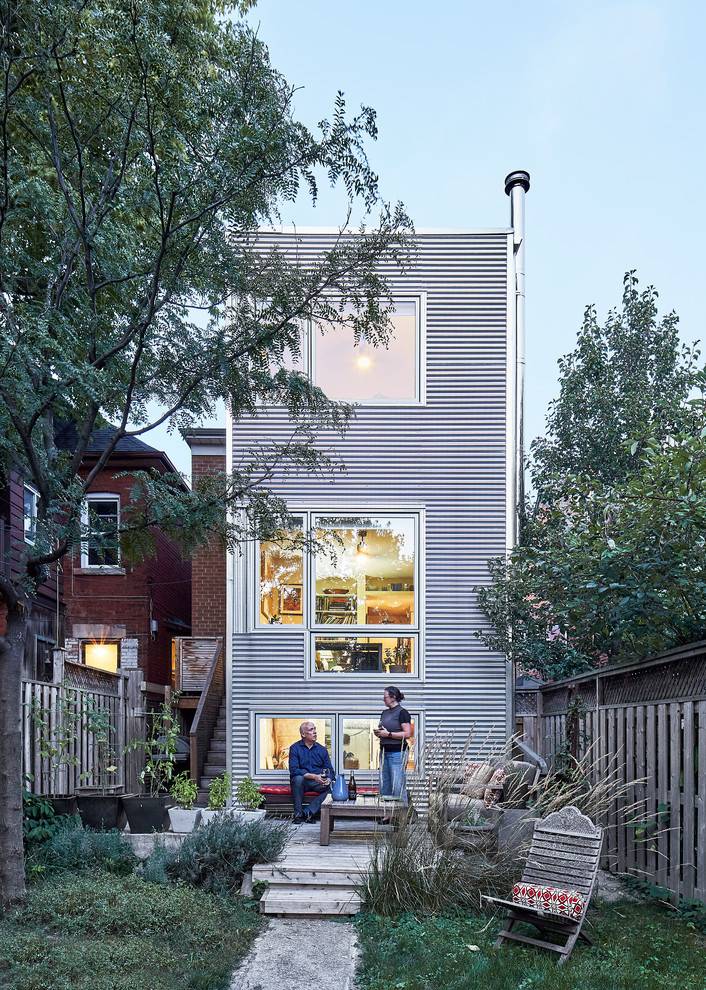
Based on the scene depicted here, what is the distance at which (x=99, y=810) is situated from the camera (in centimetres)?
798

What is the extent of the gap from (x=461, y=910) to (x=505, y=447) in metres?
6.78

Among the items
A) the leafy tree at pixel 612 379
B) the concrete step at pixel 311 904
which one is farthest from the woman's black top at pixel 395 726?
the leafy tree at pixel 612 379

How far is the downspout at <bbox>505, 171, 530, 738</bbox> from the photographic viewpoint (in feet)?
38.5

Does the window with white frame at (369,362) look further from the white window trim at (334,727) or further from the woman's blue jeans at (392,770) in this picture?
the woman's blue jeans at (392,770)

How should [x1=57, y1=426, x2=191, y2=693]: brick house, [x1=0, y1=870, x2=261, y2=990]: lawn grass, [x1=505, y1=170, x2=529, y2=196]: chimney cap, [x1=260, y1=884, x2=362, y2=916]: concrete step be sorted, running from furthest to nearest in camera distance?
[x1=57, y1=426, x2=191, y2=693]: brick house
[x1=505, y1=170, x2=529, y2=196]: chimney cap
[x1=260, y1=884, x2=362, y2=916]: concrete step
[x1=0, y1=870, x2=261, y2=990]: lawn grass

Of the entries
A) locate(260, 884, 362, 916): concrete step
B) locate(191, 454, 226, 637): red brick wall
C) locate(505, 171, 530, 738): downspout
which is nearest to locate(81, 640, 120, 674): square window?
locate(191, 454, 226, 637): red brick wall

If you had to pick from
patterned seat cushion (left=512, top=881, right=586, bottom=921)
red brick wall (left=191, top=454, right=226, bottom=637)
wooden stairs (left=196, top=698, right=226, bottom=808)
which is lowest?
wooden stairs (left=196, top=698, right=226, bottom=808)

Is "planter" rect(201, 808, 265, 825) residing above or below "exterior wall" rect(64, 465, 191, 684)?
below

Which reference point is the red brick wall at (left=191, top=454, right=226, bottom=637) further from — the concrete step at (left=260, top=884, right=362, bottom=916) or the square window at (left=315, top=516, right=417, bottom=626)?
the concrete step at (left=260, top=884, right=362, bottom=916)

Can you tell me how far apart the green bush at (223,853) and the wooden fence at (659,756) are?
292 centimetres

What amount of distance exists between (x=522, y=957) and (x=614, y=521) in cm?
441

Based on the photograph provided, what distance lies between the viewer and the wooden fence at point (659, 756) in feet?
20.3

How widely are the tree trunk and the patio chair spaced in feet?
10.8

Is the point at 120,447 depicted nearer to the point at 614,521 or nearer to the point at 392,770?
the point at 392,770
